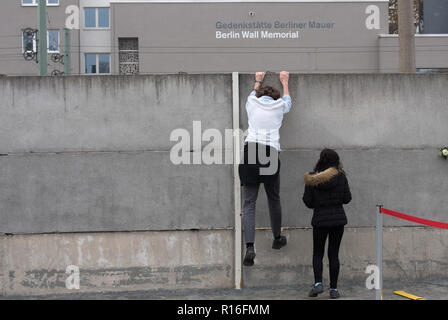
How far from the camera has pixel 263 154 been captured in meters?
5.56

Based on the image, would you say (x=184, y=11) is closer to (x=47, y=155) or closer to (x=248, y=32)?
(x=248, y=32)

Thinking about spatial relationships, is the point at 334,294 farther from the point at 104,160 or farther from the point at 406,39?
the point at 406,39

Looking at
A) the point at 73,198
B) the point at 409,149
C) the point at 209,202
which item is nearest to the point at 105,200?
the point at 73,198

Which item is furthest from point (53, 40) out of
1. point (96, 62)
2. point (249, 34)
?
point (249, 34)

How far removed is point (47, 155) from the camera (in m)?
5.84

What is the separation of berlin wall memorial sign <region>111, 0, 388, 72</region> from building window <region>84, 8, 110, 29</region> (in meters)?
2.32

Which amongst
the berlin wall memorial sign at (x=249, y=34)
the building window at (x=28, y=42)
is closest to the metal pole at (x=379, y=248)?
the berlin wall memorial sign at (x=249, y=34)

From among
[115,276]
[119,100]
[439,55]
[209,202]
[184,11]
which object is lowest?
[115,276]

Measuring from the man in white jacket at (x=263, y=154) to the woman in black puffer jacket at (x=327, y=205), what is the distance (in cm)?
44

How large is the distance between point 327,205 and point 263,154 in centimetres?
89

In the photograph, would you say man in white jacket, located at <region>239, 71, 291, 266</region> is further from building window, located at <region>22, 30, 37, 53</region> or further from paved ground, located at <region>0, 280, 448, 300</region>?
building window, located at <region>22, 30, 37, 53</region>

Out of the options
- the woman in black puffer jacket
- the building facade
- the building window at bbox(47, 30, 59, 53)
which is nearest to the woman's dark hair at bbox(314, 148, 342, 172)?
the woman in black puffer jacket

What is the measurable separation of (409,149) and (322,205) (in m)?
1.56

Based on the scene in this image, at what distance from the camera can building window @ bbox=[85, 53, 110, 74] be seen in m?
35.6
